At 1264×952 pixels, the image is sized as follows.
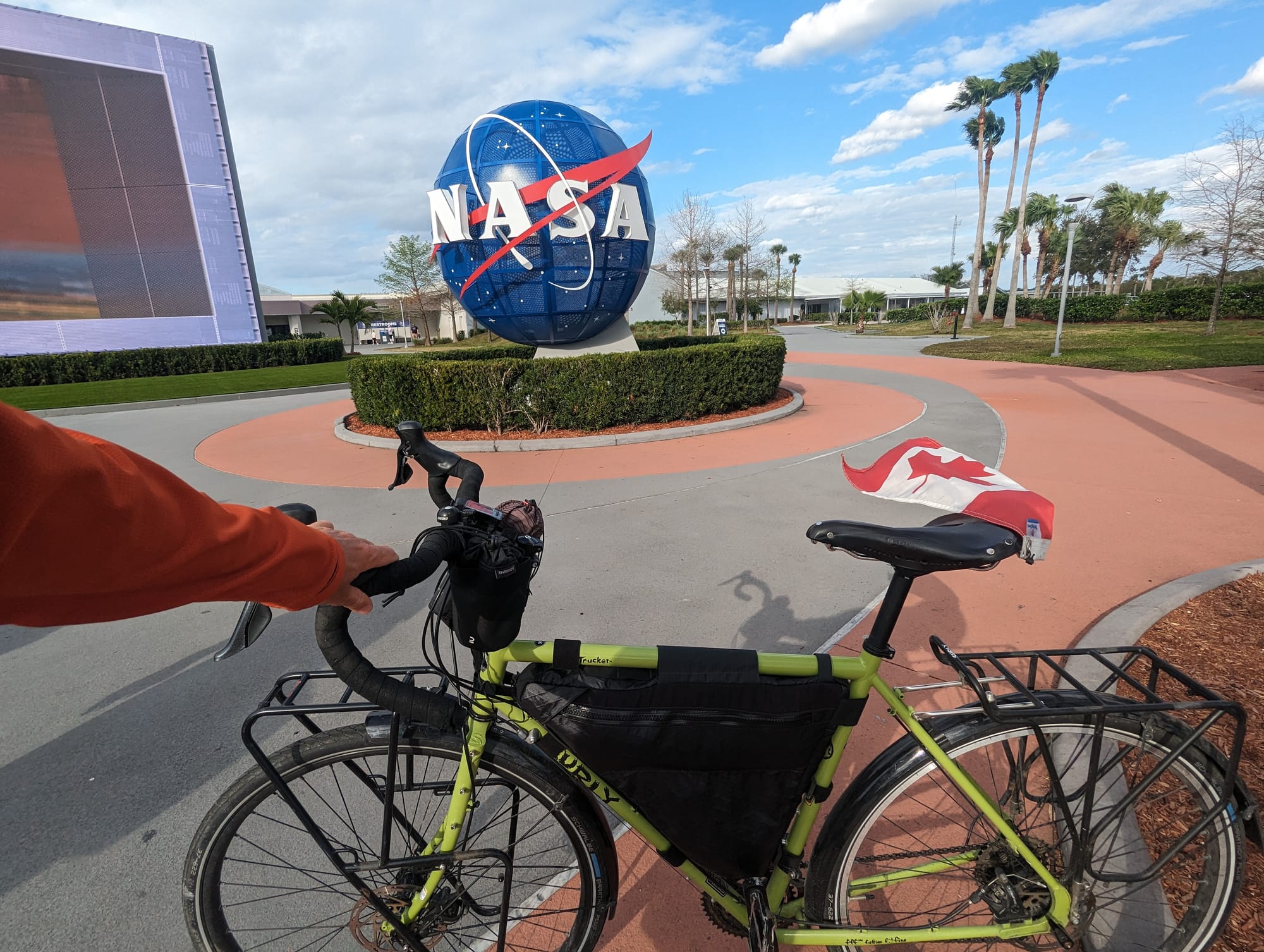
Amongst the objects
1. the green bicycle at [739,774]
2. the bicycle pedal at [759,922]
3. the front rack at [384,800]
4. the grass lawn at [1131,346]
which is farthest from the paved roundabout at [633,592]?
the grass lawn at [1131,346]

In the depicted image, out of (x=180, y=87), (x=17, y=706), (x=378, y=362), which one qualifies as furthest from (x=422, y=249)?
(x=17, y=706)

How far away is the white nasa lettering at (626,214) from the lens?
33.1 feet

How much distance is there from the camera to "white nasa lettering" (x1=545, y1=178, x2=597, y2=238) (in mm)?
9594

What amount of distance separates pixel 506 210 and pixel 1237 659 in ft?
32.1

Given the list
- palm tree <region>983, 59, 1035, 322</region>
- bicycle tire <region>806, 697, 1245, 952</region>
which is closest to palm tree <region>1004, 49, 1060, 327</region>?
palm tree <region>983, 59, 1035, 322</region>

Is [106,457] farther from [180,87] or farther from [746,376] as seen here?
[180,87]

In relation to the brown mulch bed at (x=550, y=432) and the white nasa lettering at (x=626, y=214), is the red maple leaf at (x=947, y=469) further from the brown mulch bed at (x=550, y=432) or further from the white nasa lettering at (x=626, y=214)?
the white nasa lettering at (x=626, y=214)

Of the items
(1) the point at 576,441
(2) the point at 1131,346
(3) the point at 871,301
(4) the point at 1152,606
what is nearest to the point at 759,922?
(4) the point at 1152,606

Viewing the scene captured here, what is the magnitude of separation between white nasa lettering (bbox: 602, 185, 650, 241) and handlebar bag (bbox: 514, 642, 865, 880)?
32.3 ft

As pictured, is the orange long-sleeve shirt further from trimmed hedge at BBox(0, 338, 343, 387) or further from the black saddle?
trimmed hedge at BBox(0, 338, 343, 387)

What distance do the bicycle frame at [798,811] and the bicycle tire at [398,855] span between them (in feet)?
0.20

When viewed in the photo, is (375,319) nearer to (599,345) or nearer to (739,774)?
(599,345)

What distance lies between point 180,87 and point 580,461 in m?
28.5

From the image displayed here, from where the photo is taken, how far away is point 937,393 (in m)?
12.5
